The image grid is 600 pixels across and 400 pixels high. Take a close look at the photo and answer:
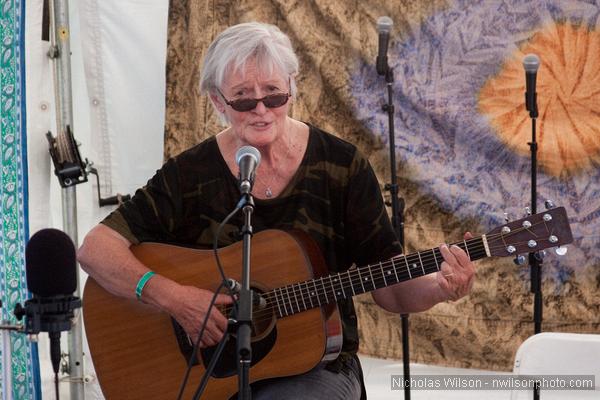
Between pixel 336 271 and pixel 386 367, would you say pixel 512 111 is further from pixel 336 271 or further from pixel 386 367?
pixel 336 271

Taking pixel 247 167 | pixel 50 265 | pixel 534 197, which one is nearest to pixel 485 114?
pixel 534 197

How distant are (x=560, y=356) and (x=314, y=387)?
0.73m

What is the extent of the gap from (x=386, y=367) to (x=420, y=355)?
0.21 m

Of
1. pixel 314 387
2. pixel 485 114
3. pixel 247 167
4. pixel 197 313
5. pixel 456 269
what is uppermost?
pixel 485 114

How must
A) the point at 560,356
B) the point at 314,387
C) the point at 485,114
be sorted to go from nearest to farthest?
the point at 560,356 → the point at 314,387 → the point at 485,114

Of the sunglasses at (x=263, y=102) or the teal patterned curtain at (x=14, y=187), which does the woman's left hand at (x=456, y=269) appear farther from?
the teal patterned curtain at (x=14, y=187)

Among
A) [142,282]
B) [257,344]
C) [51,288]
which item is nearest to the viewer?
[51,288]

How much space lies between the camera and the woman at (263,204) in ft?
9.67

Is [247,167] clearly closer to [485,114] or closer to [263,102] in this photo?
[263,102]

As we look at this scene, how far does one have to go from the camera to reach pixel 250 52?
294 centimetres

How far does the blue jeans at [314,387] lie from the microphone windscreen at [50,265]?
0.78 meters

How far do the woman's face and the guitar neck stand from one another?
0.49 metres

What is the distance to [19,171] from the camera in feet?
14.5

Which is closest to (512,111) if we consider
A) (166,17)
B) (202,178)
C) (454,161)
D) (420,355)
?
(454,161)
